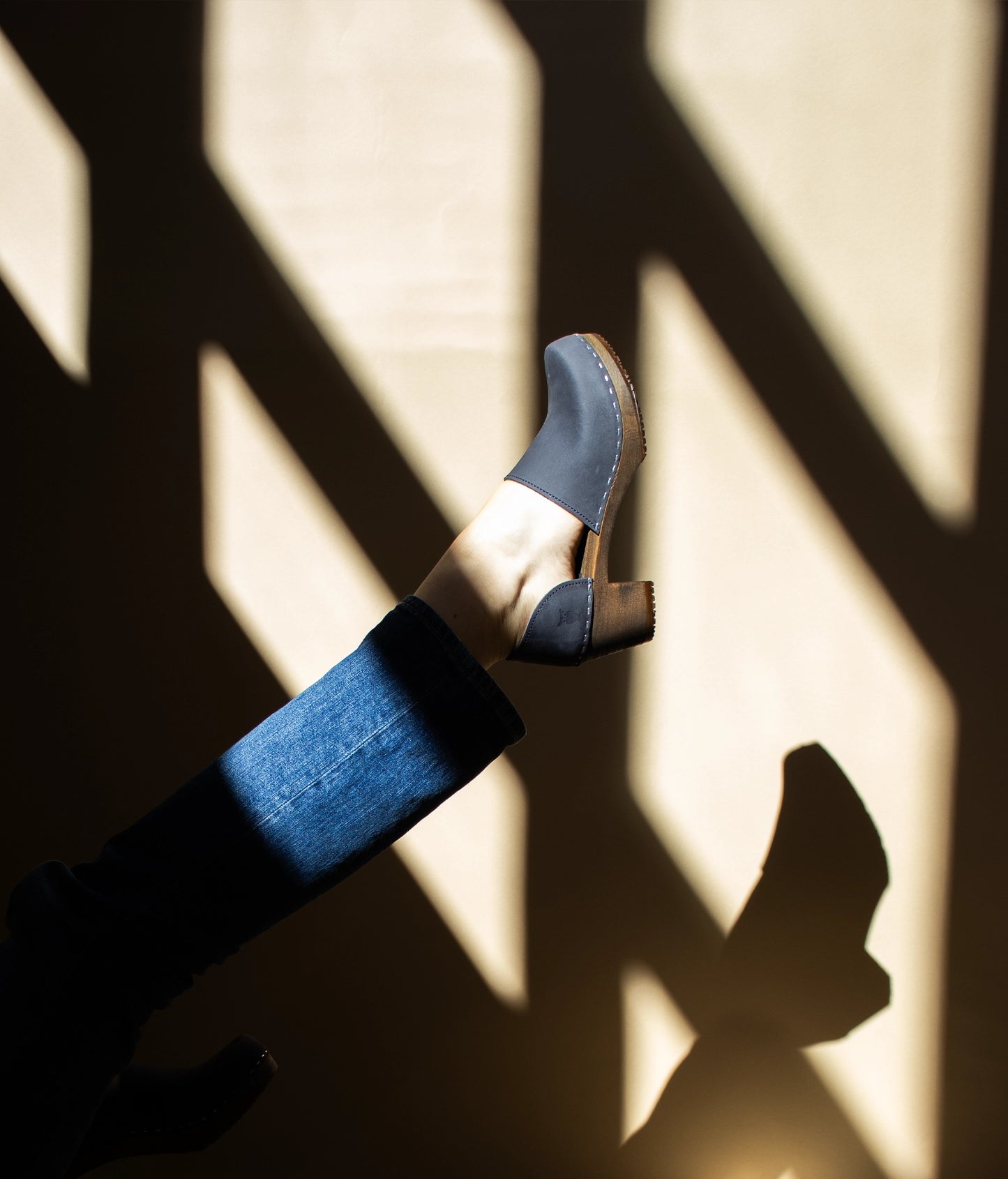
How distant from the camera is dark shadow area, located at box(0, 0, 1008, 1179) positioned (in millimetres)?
1133

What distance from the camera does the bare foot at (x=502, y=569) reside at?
0.79 metres

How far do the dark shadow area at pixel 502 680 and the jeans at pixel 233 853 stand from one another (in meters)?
0.45

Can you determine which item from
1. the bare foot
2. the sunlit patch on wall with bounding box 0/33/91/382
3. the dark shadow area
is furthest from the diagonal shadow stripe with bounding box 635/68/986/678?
the sunlit patch on wall with bounding box 0/33/91/382

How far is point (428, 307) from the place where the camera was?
115cm

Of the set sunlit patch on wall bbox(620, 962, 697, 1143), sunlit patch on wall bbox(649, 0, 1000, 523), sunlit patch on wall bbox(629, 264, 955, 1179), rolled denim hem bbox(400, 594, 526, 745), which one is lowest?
sunlit patch on wall bbox(620, 962, 697, 1143)

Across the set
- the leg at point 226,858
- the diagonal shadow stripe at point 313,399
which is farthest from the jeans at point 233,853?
the diagonal shadow stripe at point 313,399

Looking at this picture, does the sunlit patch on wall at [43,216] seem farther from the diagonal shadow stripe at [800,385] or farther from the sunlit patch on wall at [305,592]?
the diagonal shadow stripe at [800,385]

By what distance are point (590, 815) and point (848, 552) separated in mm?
470

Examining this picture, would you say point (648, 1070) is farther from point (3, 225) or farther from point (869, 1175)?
point (3, 225)

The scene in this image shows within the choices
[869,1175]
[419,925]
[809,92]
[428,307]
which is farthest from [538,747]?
[809,92]

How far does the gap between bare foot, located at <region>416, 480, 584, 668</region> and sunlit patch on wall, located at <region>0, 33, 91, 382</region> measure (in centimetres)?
67

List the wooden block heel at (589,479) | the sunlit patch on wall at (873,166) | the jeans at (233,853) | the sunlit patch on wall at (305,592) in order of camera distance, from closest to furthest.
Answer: the jeans at (233,853) → the wooden block heel at (589,479) → the sunlit patch on wall at (873,166) → the sunlit patch on wall at (305,592)

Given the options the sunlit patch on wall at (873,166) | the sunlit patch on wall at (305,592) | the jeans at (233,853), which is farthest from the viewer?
the sunlit patch on wall at (305,592)

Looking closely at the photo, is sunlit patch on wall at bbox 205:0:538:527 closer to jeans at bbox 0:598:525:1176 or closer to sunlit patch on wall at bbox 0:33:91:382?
sunlit patch on wall at bbox 0:33:91:382
